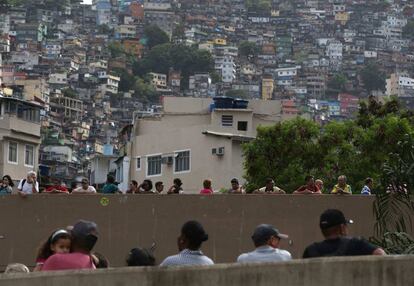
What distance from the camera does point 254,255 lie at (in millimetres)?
12961

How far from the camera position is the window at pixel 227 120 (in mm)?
70188

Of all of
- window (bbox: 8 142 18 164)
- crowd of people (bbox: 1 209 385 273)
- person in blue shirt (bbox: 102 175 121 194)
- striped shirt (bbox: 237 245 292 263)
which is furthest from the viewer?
window (bbox: 8 142 18 164)

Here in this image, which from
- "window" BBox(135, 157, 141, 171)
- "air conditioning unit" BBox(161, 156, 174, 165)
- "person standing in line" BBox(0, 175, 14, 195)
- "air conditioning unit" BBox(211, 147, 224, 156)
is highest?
"person standing in line" BBox(0, 175, 14, 195)

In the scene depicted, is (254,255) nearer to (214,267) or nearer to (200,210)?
(214,267)

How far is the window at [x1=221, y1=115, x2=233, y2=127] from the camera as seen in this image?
230 ft

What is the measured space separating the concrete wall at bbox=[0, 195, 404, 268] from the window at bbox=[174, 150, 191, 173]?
41226 millimetres

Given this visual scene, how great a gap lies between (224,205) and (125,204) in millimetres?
1538

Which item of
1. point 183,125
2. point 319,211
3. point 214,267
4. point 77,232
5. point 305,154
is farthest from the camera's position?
point 183,125

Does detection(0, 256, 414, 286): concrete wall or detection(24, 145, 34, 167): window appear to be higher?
detection(0, 256, 414, 286): concrete wall

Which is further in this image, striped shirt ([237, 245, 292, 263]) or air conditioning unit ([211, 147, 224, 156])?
air conditioning unit ([211, 147, 224, 156])

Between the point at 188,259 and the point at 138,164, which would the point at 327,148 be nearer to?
the point at 138,164

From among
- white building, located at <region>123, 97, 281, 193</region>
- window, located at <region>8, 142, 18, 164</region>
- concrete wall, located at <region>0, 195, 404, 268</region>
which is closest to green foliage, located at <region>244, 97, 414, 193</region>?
white building, located at <region>123, 97, 281, 193</region>

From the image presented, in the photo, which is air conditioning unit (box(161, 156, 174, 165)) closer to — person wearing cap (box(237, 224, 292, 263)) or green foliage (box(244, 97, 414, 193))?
green foliage (box(244, 97, 414, 193))

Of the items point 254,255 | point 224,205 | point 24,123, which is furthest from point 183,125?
point 254,255
